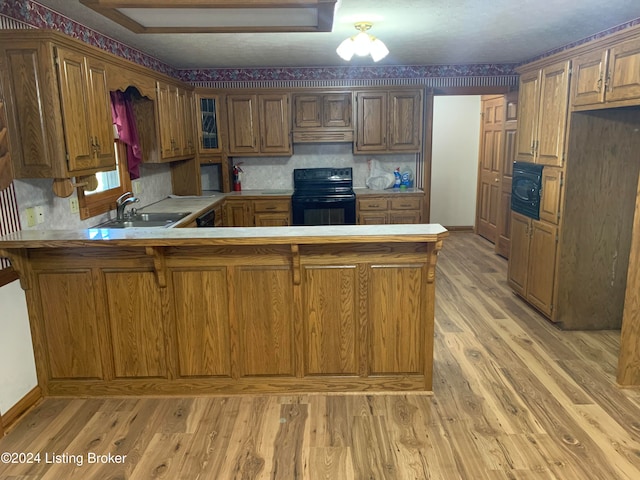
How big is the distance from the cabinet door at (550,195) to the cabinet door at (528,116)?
293 millimetres

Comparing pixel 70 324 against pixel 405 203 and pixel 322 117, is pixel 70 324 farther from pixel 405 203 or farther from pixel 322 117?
pixel 405 203

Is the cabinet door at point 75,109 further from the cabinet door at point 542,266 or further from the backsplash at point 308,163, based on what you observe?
the cabinet door at point 542,266

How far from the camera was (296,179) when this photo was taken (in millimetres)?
6000

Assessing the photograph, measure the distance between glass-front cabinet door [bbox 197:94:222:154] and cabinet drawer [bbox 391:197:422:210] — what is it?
2.19 m

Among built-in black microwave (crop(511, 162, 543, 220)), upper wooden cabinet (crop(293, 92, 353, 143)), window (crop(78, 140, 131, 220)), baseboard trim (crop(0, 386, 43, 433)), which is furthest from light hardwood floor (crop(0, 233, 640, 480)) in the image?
upper wooden cabinet (crop(293, 92, 353, 143))

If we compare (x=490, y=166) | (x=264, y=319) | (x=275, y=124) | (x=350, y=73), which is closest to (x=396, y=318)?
(x=264, y=319)

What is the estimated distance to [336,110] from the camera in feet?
18.3

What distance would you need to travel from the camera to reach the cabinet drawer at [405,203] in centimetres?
559

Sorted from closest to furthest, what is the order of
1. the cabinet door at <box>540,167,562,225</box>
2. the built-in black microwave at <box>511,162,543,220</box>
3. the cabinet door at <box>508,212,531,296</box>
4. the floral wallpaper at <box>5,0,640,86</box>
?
the cabinet door at <box>540,167,562,225</box> → the built-in black microwave at <box>511,162,543,220</box> → the cabinet door at <box>508,212,531,296</box> → the floral wallpaper at <box>5,0,640,86</box>

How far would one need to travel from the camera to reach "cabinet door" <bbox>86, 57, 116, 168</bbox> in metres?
2.97

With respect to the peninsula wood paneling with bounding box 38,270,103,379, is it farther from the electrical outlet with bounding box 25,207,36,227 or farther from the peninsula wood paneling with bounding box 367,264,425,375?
the peninsula wood paneling with bounding box 367,264,425,375

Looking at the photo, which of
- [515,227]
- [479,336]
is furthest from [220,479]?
[515,227]

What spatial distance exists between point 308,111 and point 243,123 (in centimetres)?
78

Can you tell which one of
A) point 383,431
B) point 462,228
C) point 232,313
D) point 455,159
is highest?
point 455,159
